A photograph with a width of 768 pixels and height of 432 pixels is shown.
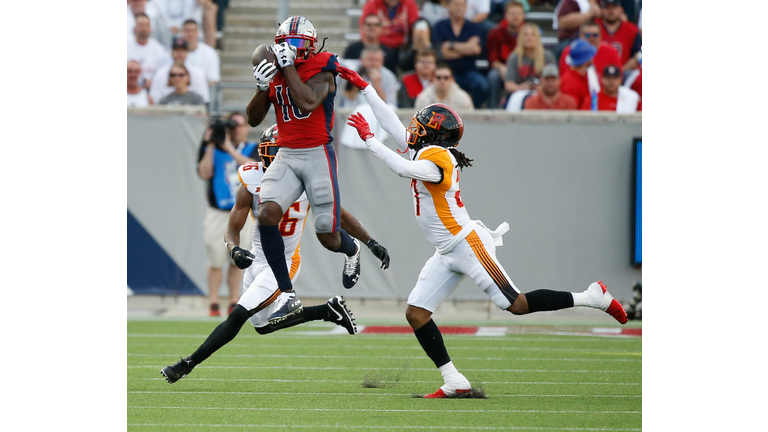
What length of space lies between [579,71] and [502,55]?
1147mm

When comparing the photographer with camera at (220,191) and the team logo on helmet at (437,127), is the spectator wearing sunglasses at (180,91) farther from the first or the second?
the team logo on helmet at (437,127)

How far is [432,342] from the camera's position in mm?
5844

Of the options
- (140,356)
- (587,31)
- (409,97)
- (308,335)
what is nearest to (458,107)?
(409,97)

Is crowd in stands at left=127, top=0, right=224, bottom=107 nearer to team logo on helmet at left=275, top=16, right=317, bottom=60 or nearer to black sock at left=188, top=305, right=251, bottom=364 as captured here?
black sock at left=188, top=305, right=251, bottom=364

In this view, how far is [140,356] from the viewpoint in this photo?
784 centimetres

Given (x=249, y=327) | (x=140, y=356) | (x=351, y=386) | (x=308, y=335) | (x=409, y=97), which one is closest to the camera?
(x=351, y=386)

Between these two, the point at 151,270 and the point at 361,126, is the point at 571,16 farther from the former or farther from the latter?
the point at 361,126

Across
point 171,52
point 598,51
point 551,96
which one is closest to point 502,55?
point 598,51

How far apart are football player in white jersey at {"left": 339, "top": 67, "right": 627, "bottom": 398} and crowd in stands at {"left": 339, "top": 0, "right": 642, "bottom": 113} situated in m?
4.82

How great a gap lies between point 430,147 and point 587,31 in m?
6.35

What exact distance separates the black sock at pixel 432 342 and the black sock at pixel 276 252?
33.6 inches

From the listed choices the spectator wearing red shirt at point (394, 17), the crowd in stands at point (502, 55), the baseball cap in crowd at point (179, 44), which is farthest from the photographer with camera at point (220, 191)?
the spectator wearing red shirt at point (394, 17)

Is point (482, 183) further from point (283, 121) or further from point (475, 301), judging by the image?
point (283, 121)

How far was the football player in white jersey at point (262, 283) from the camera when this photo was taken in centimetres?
611
